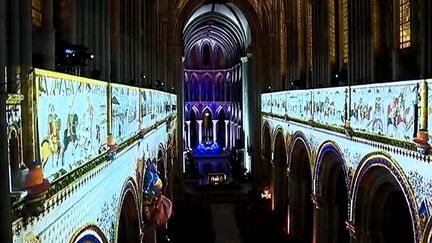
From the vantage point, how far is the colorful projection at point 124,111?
8586mm

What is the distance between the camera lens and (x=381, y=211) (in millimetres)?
11656

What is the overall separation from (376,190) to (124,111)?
5.86 meters

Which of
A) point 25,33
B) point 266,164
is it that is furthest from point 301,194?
point 25,33

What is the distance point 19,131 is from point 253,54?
1405 inches

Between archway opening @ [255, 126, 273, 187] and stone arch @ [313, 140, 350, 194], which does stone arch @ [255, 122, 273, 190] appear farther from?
stone arch @ [313, 140, 350, 194]

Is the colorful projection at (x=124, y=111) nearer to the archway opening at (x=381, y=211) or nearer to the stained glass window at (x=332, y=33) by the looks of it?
the archway opening at (x=381, y=211)

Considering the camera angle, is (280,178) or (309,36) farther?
(280,178)

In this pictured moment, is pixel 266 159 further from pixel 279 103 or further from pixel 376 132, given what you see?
pixel 376 132

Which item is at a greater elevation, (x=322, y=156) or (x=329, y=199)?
(x=322, y=156)

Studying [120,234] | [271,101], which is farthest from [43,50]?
[271,101]

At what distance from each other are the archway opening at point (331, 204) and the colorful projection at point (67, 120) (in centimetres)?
986

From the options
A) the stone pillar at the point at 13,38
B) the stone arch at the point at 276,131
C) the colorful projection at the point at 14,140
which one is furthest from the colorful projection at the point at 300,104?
the colorful projection at the point at 14,140

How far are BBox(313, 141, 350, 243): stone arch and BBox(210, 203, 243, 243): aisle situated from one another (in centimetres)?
818

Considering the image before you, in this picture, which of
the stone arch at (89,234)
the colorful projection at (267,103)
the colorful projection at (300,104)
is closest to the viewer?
the stone arch at (89,234)
